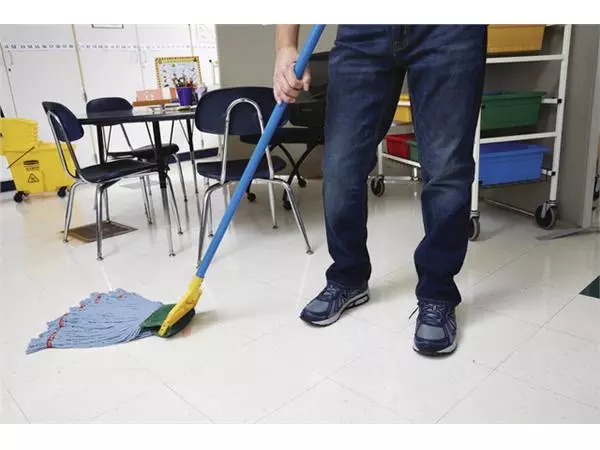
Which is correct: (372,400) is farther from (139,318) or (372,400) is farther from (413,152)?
(413,152)

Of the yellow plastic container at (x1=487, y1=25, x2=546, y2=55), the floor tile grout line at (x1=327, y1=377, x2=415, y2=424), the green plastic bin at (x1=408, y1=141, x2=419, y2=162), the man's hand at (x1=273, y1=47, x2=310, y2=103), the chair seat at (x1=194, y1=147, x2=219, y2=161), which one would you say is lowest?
the floor tile grout line at (x1=327, y1=377, x2=415, y2=424)

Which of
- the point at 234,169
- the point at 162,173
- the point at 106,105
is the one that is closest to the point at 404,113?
the point at 234,169

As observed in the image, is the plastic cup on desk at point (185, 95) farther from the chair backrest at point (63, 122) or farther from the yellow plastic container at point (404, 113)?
the yellow plastic container at point (404, 113)

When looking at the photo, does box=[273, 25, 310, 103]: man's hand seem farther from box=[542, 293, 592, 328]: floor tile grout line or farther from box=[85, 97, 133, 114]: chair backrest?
box=[85, 97, 133, 114]: chair backrest

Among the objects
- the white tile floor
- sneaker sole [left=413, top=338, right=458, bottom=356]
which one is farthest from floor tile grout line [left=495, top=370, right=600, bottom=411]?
sneaker sole [left=413, top=338, right=458, bottom=356]

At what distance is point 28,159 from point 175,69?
1781mm

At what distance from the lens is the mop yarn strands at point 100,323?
1436 millimetres

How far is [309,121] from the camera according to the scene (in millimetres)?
2914

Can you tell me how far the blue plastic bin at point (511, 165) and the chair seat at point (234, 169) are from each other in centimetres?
89

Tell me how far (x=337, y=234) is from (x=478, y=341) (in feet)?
1.59

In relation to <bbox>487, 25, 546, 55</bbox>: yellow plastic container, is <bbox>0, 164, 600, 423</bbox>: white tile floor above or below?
below

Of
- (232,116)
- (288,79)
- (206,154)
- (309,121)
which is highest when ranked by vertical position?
(288,79)

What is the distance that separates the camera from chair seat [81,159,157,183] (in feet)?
7.05

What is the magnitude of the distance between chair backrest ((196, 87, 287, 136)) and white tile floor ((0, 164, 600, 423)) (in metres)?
0.54
